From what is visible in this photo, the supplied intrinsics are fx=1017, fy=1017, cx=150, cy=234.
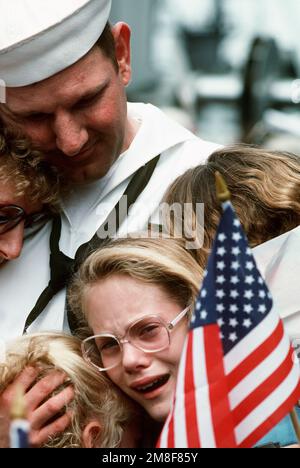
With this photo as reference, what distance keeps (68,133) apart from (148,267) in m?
0.68

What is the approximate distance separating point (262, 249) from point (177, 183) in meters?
0.53

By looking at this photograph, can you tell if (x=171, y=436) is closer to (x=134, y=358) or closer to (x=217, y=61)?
(x=134, y=358)

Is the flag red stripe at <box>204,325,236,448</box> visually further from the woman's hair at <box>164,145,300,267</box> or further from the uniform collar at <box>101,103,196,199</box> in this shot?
the uniform collar at <box>101,103,196,199</box>

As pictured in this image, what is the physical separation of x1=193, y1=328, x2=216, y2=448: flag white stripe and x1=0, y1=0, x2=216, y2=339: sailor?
1.12 metres

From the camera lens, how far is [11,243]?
12.8 feet

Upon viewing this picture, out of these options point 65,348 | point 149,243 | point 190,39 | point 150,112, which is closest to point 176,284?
point 149,243

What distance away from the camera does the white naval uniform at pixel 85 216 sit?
4.02 m

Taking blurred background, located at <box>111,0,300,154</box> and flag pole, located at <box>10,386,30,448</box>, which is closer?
flag pole, located at <box>10,386,30,448</box>

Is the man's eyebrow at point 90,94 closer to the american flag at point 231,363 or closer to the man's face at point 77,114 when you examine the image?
the man's face at point 77,114

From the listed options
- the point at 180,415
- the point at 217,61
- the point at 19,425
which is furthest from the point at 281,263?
the point at 217,61

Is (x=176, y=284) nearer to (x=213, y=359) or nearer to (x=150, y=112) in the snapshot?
(x=213, y=359)

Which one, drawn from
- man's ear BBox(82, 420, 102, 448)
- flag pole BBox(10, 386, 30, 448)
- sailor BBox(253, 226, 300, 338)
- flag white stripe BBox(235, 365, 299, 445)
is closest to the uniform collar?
sailor BBox(253, 226, 300, 338)

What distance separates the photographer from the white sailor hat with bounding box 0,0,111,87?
3.86 m

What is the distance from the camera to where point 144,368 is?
3355 mm
